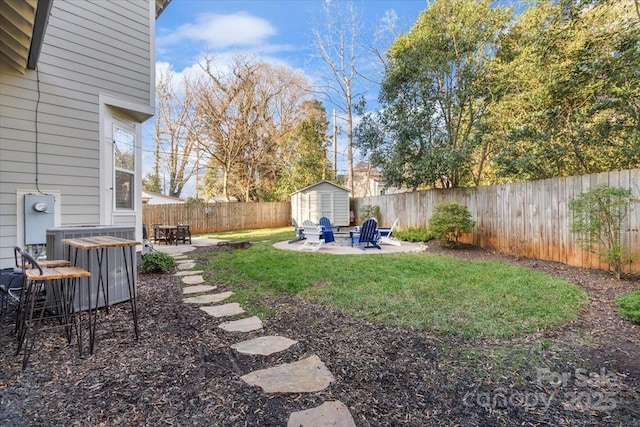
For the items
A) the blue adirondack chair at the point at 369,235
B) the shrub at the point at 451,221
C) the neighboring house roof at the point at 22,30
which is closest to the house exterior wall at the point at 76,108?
the neighboring house roof at the point at 22,30

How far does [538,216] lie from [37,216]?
339 inches

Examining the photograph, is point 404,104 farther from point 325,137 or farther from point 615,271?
point 325,137

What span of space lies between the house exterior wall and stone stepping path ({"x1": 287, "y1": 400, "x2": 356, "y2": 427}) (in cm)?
450

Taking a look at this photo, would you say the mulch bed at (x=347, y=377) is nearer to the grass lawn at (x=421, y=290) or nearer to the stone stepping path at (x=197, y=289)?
the grass lawn at (x=421, y=290)

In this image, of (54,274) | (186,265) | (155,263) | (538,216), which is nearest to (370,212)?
(538,216)

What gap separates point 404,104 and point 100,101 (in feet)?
26.4

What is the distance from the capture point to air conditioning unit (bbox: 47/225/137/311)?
137 inches

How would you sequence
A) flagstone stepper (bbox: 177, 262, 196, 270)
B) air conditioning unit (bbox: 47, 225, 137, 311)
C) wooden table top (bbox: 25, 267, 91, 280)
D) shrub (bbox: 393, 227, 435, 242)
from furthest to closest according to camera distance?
shrub (bbox: 393, 227, 435, 242) < flagstone stepper (bbox: 177, 262, 196, 270) < air conditioning unit (bbox: 47, 225, 137, 311) < wooden table top (bbox: 25, 267, 91, 280)

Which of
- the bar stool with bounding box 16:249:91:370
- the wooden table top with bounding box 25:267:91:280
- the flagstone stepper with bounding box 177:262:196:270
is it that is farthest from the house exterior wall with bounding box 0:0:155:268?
the wooden table top with bounding box 25:267:91:280

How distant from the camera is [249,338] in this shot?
119 inches

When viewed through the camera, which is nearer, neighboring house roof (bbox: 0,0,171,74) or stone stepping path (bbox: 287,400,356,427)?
stone stepping path (bbox: 287,400,356,427)

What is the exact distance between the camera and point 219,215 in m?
16.7

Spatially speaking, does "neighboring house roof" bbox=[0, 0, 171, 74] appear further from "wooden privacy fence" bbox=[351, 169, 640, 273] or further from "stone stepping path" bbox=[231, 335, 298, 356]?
"wooden privacy fence" bbox=[351, 169, 640, 273]

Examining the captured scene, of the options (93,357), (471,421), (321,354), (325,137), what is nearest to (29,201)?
(93,357)
